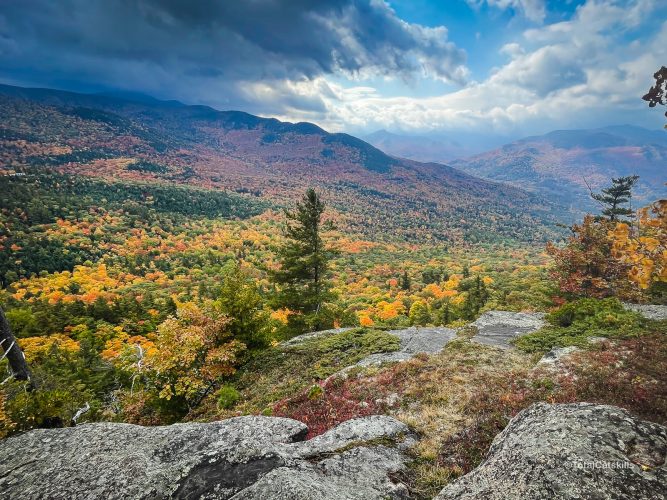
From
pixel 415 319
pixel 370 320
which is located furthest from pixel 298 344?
pixel 370 320

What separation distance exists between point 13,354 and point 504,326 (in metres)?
23.4

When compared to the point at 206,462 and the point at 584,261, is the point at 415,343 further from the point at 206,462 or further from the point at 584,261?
the point at 584,261

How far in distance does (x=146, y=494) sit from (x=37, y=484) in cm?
264

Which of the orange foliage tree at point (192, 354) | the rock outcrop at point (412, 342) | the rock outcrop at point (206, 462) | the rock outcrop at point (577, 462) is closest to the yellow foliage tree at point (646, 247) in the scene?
the rock outcrop at point (577, 462)

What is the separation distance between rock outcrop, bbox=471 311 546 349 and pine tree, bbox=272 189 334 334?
37.0 ft

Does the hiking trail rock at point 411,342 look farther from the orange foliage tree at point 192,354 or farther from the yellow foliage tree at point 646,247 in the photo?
the yellow foliage tree at point 646,247

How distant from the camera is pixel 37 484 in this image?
6.68 meters

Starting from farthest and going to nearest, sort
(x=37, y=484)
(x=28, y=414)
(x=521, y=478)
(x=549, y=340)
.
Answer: (x=549, y=340) < (x=28, y=414) < (x=37, y=484) < (x=521, y=478)

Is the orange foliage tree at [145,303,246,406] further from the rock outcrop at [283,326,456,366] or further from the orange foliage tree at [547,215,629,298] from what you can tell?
the orange foliage tree at [547,215,629,298]

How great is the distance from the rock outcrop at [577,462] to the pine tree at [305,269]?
19092 mm

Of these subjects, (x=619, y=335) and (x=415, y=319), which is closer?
(x=619, y=335)

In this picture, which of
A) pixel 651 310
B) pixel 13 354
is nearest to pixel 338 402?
pixel 13 354

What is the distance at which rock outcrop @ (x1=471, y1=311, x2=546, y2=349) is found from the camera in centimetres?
1739

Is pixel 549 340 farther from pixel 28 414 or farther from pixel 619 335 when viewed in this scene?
pixel 28 414
